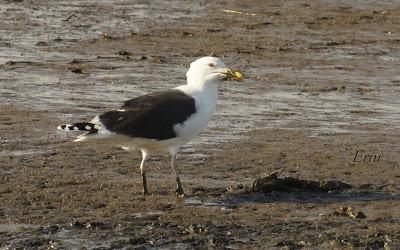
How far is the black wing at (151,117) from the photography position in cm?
1038

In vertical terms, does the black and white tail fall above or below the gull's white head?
below

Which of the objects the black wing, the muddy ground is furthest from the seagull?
the muddy ground

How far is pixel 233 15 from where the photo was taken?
22.2 metres

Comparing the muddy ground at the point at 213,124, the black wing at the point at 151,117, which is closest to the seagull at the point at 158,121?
the black wing at the point at 151,117

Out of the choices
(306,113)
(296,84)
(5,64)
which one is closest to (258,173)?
(306,113)

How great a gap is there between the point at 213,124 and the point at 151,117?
10.6ft

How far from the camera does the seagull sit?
1036cm

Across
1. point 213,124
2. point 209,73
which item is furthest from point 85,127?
point 213,124

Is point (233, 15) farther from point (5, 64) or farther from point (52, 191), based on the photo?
point (52, 191)

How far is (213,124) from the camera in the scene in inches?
536

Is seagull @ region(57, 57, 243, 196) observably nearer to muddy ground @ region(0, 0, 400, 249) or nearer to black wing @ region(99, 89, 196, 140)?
black wing @ region(99, 89, 196, 140)

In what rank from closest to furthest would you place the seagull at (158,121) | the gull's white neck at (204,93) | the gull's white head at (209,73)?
the seagull at (158,121), the gull's white neck at (204,93), the gull's white head at (209,73)

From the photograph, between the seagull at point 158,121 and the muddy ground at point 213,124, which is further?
the seagull at point 158,121

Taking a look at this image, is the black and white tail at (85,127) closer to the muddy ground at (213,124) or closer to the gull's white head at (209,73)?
the muddy ground at (213,124)
